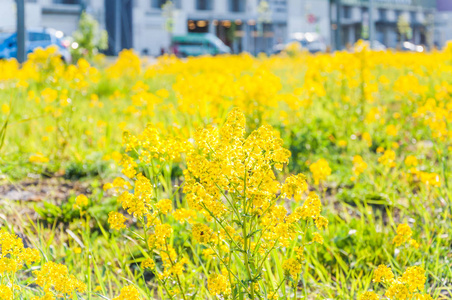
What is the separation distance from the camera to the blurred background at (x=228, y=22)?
34.1 metres

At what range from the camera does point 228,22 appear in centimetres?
4425

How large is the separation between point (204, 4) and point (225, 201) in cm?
4228

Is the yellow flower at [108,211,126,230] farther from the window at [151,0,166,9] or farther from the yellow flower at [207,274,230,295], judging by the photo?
the window at [151,0,166,9]

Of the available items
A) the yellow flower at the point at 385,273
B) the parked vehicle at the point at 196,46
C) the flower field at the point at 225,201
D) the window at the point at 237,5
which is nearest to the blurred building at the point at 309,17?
the window at the point at 237,5

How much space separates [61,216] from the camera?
2.72 metres

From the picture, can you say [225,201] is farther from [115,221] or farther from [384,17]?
[384,17]

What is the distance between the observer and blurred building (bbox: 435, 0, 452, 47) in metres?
55.5

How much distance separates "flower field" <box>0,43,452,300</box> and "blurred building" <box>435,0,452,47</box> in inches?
2124

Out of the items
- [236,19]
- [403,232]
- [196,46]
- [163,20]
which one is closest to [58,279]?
[403,232]

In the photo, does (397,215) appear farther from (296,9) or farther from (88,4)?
(296,9)

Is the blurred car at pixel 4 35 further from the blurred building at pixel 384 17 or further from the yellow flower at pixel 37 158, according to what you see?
the blurred building at pixel 384 17

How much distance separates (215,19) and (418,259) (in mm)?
42592

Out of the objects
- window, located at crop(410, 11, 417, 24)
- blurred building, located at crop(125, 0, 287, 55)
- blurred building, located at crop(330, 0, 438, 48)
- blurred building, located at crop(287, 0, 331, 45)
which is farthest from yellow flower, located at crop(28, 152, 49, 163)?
window, located at crop(410, 11, 417, 24)

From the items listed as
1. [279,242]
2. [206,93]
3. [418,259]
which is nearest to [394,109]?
[206,93]
